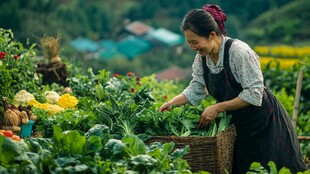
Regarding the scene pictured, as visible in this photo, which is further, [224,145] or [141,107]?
[141,107]

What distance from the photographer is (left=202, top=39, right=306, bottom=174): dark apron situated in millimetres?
4602

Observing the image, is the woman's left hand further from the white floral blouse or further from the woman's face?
the woman's face

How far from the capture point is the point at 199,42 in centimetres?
443

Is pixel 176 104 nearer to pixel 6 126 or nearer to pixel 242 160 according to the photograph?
pixel 242 160

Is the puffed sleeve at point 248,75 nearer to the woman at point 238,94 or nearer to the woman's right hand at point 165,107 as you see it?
the woman at point 238,94

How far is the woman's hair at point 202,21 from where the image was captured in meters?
4.38

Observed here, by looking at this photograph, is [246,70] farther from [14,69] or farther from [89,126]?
[14,69]

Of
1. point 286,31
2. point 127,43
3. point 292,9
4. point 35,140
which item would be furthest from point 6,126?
point 127,43

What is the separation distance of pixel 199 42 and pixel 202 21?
0.45 ft

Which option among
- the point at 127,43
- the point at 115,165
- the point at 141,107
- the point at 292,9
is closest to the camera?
the point at 115,165

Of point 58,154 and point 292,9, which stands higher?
point 292,9

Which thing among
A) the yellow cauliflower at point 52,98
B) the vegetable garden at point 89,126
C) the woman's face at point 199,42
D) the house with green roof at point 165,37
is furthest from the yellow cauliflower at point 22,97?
the house with green roof at point 165,37

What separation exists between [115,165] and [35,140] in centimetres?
49

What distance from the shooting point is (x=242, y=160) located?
15.5 feet
